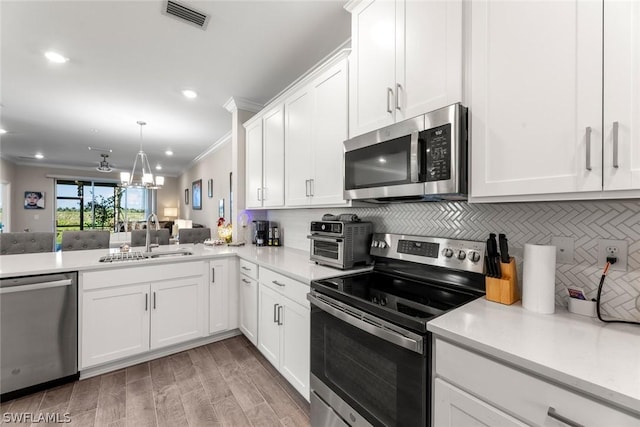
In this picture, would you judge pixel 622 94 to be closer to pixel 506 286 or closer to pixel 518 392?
pixel 506 286

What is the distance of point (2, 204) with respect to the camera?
21.9 ft

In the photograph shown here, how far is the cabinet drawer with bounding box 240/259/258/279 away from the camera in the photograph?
2363mm

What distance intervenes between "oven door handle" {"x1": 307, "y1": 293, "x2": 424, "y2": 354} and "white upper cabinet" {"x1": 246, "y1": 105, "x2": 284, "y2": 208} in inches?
54.7

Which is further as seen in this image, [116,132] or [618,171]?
[116,132]

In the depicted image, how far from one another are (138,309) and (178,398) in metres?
0.79

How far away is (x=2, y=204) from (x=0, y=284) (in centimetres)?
757

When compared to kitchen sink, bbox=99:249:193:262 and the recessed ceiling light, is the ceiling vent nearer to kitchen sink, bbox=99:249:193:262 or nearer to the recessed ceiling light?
the recessed ceiling light

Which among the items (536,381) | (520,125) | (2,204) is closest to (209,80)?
(520,125)

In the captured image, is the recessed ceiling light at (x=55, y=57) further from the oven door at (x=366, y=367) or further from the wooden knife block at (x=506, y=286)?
the wooden knife block at (x=506, y=286)

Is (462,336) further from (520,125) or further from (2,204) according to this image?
(2,204)

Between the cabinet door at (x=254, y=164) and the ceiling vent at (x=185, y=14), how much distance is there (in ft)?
3.61

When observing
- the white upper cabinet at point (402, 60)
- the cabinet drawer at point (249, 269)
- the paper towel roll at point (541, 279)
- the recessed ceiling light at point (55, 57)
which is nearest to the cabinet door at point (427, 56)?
the white upper cabinet at point (402, 60)

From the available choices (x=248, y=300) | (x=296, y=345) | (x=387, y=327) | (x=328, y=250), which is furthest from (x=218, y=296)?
(x=387, y=327)

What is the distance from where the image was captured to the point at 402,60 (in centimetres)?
142
